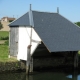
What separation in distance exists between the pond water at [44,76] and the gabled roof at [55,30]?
2263mm

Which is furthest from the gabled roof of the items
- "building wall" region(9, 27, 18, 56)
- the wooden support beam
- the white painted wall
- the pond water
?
the pond water

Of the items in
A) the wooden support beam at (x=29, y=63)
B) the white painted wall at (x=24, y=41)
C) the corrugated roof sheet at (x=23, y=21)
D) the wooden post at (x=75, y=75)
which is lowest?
the wooden post at (x=75, y=75)

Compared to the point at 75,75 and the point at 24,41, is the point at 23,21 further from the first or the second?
the point at 75,75

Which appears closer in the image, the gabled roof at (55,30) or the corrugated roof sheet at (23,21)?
the gabled roof at (55,30)

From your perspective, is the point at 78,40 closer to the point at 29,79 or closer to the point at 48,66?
the point at 48,66

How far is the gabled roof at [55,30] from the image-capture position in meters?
19.0

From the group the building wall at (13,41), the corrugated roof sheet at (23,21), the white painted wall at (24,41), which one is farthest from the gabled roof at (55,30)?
the building wall at (13,41)

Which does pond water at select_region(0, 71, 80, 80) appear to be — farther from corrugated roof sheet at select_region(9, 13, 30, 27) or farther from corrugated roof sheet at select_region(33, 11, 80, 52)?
corrugated roof sheet at select_region(9, 13, 30, 27)

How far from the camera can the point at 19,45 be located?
20.8 meters

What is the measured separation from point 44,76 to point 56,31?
3698 mm

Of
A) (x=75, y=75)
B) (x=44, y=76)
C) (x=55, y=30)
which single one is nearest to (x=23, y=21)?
(x=55, y=30)

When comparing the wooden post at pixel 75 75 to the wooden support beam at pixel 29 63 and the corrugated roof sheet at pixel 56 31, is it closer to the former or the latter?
the corrugated roof sheet at pixel 56 31

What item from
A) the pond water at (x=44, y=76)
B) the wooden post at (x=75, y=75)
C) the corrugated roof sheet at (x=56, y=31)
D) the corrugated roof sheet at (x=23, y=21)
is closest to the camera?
the pond water at (x=44, y=76)

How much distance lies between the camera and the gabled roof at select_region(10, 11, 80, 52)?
19031mm
